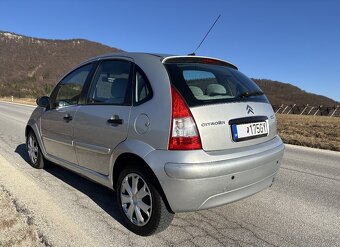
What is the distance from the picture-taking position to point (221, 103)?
11.8 feet

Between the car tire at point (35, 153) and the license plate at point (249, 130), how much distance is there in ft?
11.6

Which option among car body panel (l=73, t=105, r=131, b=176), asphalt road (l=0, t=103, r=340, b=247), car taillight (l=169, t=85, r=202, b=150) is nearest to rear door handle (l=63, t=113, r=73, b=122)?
car body panel (l=73, t=105, r=131, b=176)

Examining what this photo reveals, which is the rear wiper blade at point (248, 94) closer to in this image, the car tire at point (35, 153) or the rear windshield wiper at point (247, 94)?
the rear windshield wiper at point (247, 94)

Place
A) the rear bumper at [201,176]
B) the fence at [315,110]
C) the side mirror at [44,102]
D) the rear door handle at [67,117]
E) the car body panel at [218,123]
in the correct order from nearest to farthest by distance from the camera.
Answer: the rear bumper at [201,176] → the car body panel at [218,123] → the rear door handle at [67,117] → the side mirror at [44,102] → the fence at [315,110]

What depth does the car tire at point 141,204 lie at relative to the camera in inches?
137

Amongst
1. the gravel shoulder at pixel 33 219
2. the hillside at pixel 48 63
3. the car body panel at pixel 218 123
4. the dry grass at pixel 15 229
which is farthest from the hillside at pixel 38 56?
the car body panel at pixel 218 123

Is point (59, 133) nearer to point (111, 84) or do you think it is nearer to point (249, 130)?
point (111, 84)

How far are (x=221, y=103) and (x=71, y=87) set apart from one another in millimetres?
2395

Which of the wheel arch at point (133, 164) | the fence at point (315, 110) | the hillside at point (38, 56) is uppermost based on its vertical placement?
the hillside at point (38, 56)

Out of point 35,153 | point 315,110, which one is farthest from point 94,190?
point 315,110

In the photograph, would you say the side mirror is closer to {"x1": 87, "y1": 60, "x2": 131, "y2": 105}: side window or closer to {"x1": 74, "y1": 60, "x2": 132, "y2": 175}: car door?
{"x1": 74, "y1": 60, "x2": 132, "y2": 175}: car door

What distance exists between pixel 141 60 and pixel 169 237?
5.82 ft

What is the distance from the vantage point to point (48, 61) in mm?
129375

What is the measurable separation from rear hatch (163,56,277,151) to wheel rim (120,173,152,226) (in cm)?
74
